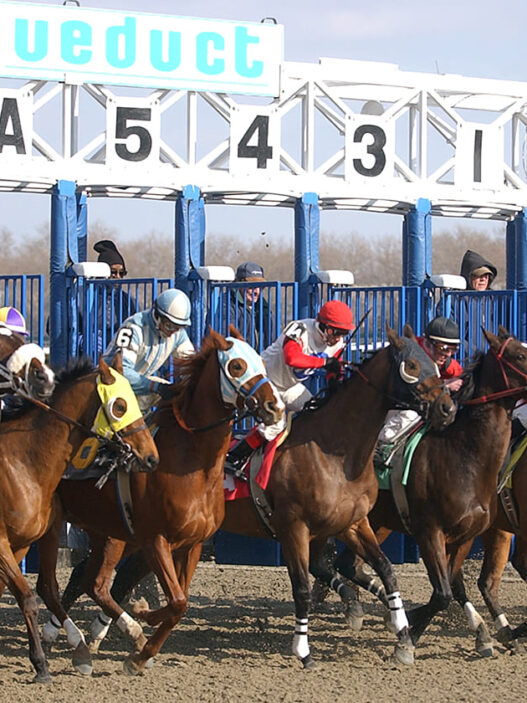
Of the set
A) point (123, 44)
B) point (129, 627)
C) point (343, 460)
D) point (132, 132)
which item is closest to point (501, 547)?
point (343, 460)

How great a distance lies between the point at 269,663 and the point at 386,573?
85cm

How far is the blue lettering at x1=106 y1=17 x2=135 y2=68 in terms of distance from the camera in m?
9.90

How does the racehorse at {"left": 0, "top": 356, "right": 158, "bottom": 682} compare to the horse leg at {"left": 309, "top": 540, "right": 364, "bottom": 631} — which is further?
the horse leg at {"left": 309, "top": 540, "right": 364, "bottom": 631}

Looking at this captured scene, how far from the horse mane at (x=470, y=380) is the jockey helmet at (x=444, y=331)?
0.23 meters

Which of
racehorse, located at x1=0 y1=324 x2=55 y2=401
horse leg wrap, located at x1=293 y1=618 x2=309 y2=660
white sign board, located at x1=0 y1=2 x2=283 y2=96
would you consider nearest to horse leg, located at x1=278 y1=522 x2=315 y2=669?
horse leg wrap, located at x1=293 y1=618 x2=309 y2=660

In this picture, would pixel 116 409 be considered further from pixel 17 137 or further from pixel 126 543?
pixel 17 137

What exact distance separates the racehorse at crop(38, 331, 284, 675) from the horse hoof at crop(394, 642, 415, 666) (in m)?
1.23

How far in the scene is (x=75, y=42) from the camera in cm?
982

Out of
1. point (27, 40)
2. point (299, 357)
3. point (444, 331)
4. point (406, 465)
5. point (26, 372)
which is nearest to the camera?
point (26, 372)

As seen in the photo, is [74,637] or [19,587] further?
[74,637]

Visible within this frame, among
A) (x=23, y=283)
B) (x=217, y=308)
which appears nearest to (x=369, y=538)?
(x=217, y=308)

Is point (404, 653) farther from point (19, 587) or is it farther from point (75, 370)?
point (75, 370)

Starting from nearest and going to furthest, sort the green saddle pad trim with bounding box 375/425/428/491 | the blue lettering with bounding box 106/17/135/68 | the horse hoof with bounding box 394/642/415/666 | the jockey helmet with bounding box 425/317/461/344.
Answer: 1. the horse hoof with bounding box 394/642/415/666
2. the green saddle pad trim with bounding box 375/425/428/491
3. the jockey helmet with bounding box 425/317/461/344
4. the blue lettering with bounding box 106/17/135/68

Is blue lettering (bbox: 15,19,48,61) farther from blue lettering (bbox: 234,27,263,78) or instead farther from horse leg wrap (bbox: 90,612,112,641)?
horse leg wrap (bbox: 90,612,112,641)
